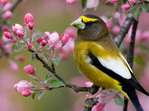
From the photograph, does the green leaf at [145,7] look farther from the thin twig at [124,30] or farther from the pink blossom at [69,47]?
the pink blossom at [69,47]

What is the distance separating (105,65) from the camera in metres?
4.13

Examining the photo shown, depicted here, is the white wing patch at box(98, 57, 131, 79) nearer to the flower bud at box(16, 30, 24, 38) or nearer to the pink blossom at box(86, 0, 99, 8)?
the pink blossom at box(86, 0, 99, 8)

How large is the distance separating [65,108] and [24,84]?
372 centimetres

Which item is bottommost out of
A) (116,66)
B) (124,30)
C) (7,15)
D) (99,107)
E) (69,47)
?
(99,107)

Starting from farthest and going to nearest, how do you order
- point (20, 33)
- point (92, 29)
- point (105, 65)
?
point (92, 29), point (105, 65), point (20, 33)

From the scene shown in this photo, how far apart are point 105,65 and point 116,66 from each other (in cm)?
11

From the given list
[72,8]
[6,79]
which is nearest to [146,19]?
[72,8]

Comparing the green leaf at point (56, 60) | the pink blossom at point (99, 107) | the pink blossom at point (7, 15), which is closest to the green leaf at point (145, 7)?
the green leaf at point (56, 60)

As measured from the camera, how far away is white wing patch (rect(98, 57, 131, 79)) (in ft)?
13.4

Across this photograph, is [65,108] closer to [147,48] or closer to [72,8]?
[72,8]

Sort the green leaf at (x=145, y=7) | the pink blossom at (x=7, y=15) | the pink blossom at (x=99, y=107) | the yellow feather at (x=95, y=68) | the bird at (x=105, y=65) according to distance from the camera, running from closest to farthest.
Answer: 1. the green leaf at (x=145, y=7)
2. the bird at (x=105, y=65)
3. the yellow feather at (x=95, y=68)
4. the pink blossom at (x=99, y=107)
5. the pink blossom at (x=7, y=15)

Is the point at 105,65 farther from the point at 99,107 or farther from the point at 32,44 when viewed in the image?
the point at 32,44

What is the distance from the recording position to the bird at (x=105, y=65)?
400cm

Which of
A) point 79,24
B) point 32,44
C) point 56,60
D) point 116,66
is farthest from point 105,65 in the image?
A: point 32,44
